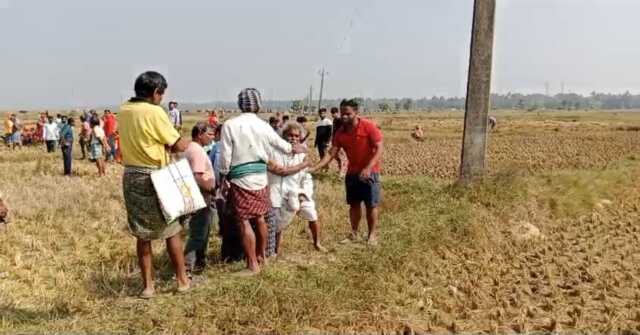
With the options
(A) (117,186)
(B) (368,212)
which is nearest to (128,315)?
(B) (368,212)

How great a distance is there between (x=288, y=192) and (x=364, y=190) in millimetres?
1001

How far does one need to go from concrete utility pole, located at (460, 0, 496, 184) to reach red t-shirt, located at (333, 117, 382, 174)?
277 centimetres

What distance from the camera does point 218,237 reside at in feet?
22.7

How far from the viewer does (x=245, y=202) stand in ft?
15.4

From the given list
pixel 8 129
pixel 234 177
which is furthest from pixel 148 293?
pixel 8 129

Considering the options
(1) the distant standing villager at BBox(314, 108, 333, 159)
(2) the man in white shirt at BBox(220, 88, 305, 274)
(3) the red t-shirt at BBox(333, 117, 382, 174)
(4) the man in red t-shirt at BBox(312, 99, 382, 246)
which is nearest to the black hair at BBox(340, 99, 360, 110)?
(4) the man in red t-shirt at BBox(312, 99, 382, 246)

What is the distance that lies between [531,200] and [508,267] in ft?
9.27

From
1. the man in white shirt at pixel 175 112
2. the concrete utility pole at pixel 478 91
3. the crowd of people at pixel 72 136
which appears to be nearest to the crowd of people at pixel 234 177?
the concrete utility pole at pixel 478 91

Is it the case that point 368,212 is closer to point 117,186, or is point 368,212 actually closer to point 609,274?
point 609,274

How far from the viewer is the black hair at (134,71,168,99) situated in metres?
4.05

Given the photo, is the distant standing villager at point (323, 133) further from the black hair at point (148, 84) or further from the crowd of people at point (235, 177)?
the black hair at point (148, 84)

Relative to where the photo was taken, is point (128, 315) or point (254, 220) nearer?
point (128, 315)

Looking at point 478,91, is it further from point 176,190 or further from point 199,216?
point 176,190

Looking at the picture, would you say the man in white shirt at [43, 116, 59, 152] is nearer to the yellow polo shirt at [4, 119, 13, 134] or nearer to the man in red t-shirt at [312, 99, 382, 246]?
the yellow polo shirt at [4, 119, 13, 134]
